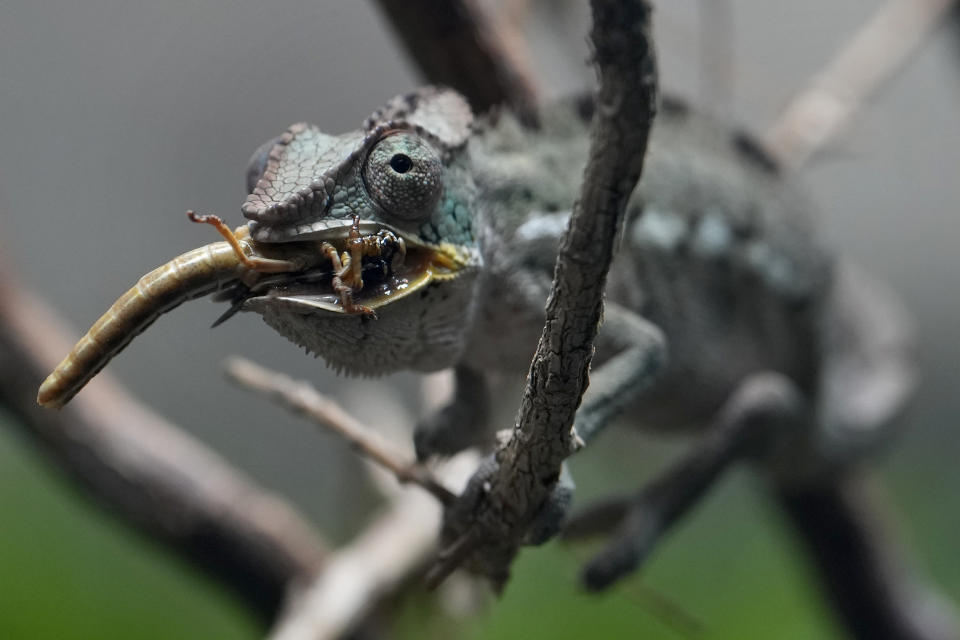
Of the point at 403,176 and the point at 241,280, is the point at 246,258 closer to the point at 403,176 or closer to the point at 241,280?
the point at 241,280

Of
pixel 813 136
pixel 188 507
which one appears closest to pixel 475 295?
pixel 188 507

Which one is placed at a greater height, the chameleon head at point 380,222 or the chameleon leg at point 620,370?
the chameleon head at point 380,222

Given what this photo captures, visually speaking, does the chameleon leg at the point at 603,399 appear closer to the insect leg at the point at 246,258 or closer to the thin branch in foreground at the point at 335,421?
the thin branch in foreground at the point at 335,421

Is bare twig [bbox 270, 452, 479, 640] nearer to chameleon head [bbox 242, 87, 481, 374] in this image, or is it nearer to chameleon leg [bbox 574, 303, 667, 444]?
chameleon leg [bbox 574, 303, 667, 444]

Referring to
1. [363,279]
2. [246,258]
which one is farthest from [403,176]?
[246,258]

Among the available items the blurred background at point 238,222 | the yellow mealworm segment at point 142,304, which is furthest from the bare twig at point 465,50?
the yellow mealworm segment at point 142,304

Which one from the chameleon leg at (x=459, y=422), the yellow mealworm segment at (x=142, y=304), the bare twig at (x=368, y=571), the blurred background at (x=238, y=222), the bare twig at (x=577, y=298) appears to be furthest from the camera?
the bare twig at (x=368, y=571)

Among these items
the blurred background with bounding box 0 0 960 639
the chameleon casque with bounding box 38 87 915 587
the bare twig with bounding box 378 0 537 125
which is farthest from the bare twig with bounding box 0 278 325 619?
the bare twig with bounding box 378 0 537 125

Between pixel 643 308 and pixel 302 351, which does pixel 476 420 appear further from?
pixel 302 351
